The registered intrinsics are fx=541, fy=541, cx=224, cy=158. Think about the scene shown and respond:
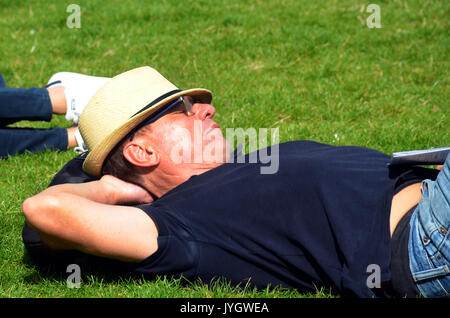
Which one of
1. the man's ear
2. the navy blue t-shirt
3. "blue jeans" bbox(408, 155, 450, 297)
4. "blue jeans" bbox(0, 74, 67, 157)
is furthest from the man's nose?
"blue jeans" bbox(0, 74, 67, 157)

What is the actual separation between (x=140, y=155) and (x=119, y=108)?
359 mm

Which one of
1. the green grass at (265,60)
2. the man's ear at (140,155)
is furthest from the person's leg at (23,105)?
the man's ear at (140,155)

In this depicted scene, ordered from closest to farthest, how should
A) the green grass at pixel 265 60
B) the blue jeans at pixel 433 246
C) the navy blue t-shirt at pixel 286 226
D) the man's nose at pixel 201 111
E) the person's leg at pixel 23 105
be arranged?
1. the blue jeans at pixel 433 246
2. the navy blue t-shirt at pixel 286 226
3. the man's nose at pixel 201 111
4. the person's leg at pixel 23 105
5. the green grass at pixel 265 60

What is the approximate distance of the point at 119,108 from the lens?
11.6 feet

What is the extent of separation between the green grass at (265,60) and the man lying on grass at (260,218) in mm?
1064

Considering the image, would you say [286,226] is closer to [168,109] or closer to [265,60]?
[168,109]

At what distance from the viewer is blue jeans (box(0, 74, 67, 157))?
5098 mm

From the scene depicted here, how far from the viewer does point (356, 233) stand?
2.84 meters

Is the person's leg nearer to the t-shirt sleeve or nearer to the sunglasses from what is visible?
the sunglasses

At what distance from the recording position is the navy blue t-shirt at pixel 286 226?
2.87 m

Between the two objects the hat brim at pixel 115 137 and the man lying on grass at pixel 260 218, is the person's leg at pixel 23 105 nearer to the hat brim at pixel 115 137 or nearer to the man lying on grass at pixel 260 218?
the hat brim at pixel 115 137

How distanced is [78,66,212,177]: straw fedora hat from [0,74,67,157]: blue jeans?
5.55 ft

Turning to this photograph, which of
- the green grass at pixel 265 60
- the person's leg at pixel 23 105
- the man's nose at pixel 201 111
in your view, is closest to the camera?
the man's nose at pixel 201 111

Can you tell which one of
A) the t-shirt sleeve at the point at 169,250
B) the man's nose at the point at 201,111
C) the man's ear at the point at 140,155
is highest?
the man's nose at the point at 201,111
